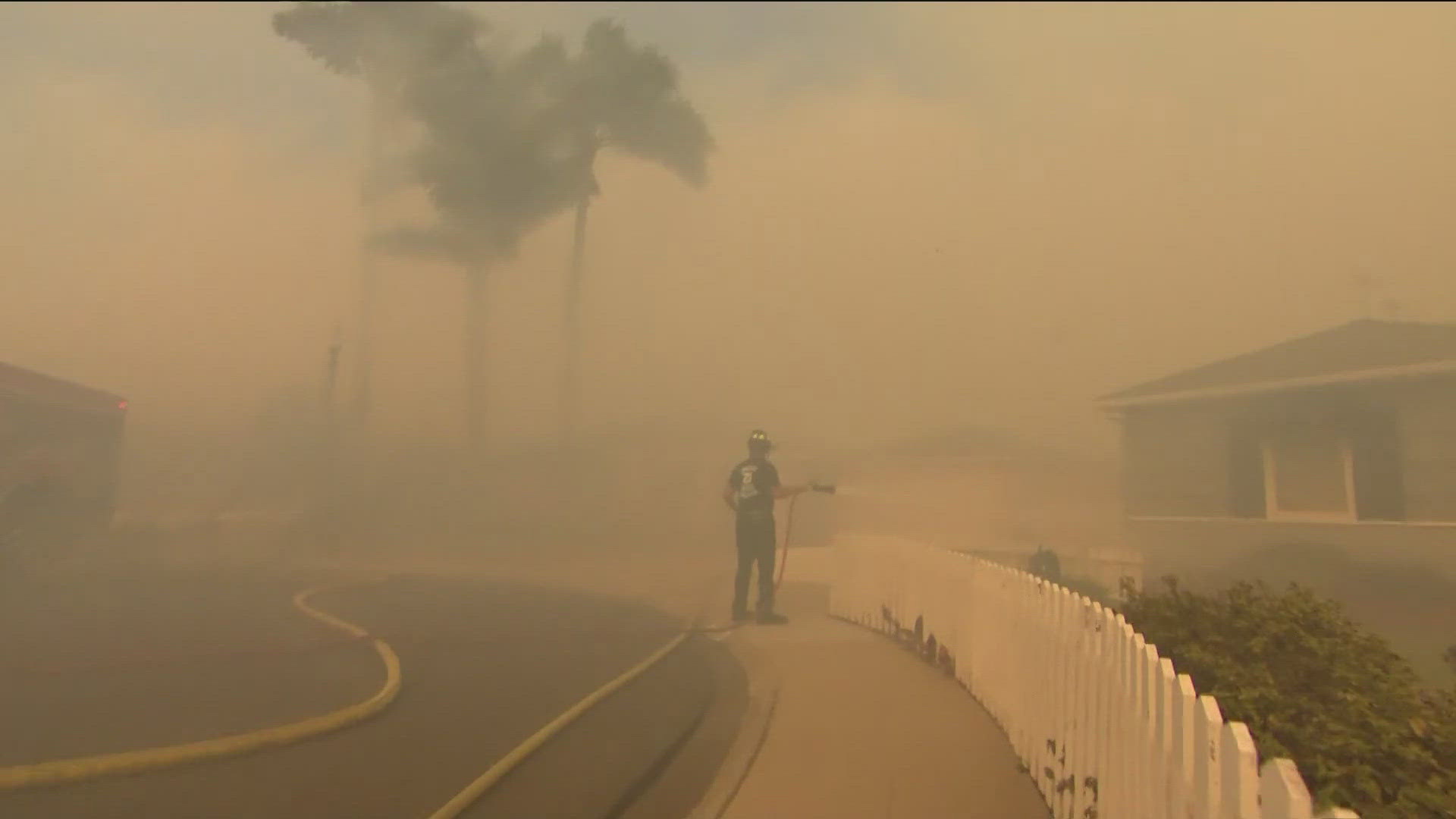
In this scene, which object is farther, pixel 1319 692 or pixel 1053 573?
pixel 1053 573

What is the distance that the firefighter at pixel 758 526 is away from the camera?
8.02 metres

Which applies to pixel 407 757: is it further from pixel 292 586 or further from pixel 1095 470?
pixel 1095 470

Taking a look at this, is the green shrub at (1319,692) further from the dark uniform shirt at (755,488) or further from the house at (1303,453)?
the house at (1303,453)

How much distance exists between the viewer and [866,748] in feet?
13.1

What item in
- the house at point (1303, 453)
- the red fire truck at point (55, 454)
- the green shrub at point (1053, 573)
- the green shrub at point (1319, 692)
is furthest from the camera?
the house at point (1303, 453)

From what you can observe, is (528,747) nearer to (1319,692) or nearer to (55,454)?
(1319,692)

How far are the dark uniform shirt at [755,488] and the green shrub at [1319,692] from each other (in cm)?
407

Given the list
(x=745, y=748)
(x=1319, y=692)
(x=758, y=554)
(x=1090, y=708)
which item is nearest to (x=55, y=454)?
(x=745, y=748)

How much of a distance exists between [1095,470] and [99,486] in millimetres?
13312

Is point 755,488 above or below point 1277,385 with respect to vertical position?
below

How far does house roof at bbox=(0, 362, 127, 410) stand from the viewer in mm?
4188

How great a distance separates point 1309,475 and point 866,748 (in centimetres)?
880

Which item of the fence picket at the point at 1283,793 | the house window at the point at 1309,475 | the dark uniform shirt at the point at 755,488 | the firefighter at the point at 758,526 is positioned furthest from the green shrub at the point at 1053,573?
the fence picket at the point at 1283,793

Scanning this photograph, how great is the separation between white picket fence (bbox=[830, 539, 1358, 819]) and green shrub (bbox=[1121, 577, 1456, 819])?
0.94 ft
